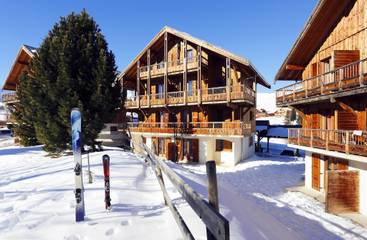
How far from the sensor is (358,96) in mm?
12945

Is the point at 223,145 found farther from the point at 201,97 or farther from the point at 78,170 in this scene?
the point at 78,170

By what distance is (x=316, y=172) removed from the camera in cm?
1622

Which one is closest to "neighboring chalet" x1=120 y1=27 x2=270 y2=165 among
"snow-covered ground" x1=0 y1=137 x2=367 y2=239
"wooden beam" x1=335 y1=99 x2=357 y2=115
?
"wooden beam" x1=335 y1=99 x2=357 y2=115

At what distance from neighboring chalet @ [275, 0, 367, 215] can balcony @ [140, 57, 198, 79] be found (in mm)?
9673

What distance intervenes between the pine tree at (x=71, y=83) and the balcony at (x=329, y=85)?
12.9 m

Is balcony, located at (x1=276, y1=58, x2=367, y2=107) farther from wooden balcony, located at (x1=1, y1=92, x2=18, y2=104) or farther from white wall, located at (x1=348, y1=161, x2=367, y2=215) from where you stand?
wooden balcony, located at (x1=1, y1=92, x2=18, y2=104)

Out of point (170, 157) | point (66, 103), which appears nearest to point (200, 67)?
point (170, 157)

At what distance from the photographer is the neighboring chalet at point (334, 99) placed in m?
12.0

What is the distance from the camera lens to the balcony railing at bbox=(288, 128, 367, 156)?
11.1 metres

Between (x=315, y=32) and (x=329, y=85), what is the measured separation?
4631 mm

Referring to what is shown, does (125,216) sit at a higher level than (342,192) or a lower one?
higher

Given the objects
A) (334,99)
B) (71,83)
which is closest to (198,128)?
(71,83)

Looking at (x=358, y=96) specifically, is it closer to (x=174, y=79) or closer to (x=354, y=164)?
(x=354, y=164)

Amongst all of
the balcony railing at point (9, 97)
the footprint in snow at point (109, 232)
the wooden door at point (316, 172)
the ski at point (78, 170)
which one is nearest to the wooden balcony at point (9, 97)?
the balcony railing at point (9, 97)
